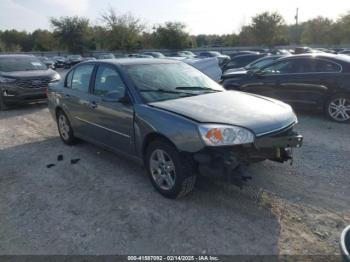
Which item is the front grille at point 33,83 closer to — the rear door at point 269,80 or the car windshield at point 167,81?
the rear door at point 269,80

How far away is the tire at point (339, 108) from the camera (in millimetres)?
6949

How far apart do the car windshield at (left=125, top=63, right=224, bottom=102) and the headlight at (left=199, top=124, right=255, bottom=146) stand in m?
1.01

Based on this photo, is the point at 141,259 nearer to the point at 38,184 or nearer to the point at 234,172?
the point at 234,172

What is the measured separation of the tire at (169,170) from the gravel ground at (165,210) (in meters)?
0.16

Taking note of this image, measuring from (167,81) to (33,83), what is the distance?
689cm

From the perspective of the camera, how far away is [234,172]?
3326 mm

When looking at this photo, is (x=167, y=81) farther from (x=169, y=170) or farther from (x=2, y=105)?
(x=2, y=105)

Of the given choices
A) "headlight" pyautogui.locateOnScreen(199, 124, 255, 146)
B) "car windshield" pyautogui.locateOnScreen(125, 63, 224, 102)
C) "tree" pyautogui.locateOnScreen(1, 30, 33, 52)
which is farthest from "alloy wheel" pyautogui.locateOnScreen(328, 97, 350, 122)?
"tree" pyautogui.locateOnScreen(1, 30, 33, 52)

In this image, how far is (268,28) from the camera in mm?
42312

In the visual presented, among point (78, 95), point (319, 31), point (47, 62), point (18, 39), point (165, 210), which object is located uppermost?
point (18, 39)

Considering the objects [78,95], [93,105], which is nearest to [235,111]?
[93,105]

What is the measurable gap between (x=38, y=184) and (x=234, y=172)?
2.81 meters

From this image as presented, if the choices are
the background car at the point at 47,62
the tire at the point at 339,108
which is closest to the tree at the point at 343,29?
the background car at the point at 47,62

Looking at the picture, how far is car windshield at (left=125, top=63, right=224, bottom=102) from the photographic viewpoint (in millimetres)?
4161
